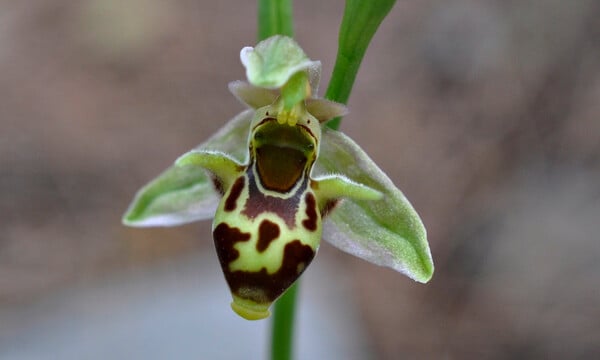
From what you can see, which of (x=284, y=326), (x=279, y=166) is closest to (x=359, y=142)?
(x=284, y=326)

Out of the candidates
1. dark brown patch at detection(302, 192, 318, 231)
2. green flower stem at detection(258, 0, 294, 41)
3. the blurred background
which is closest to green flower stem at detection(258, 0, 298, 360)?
green flower stem at detection(258, 0, 294, 41)

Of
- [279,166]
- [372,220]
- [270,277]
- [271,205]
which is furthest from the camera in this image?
[372,220]

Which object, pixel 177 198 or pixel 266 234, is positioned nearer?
pixel 266 234

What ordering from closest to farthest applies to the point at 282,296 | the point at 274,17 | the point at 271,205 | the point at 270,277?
the point at 270,277
the point at 271,205
the point at 274,17
the point at 282,296

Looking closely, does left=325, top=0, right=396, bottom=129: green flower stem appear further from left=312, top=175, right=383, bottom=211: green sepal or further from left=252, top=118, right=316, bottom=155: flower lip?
left=312, top=175, right=383, bottom=211: green sepal

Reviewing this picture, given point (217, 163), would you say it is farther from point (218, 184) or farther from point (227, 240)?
point (227, 240)

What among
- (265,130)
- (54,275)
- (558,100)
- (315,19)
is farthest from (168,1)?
(265,130)
